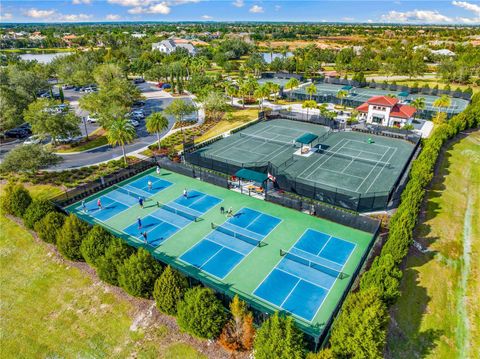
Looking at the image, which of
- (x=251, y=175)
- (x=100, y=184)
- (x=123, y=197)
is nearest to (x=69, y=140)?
(x=100, y=184)

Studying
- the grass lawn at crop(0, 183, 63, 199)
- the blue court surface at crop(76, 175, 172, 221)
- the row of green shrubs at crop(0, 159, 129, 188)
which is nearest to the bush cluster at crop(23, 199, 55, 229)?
the blue court surface at crop(76, 175, 172, 221)

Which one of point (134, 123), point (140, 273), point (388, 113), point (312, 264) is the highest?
point (388, 113)

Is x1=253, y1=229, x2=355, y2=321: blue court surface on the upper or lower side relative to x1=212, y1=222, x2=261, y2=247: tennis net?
lower

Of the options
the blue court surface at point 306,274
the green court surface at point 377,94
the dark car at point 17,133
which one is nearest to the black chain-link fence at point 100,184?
the blue court surface at point 306,274

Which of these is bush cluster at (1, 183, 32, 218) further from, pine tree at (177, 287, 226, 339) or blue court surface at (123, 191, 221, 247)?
pine tree at (177, 287, 226, 339)

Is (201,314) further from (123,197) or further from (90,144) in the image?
(90,144)

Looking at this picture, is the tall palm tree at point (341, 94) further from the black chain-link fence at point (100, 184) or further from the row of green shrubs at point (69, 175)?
the row of green shrubs at point (69, 175)
